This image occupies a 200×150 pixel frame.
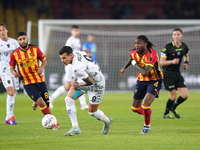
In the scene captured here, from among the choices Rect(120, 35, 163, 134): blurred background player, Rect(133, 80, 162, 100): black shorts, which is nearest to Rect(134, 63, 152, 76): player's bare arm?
Rect(120, 35, 163, 134): blurred background player

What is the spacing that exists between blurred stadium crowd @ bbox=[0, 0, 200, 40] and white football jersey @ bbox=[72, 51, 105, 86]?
55.3ft

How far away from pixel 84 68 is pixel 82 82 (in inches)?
9.4

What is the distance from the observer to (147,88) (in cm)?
616

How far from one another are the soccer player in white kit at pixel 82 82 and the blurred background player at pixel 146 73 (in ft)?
2.22

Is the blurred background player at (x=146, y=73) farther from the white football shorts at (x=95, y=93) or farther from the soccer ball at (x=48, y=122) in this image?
the soccer ball at (x=48, y=122)

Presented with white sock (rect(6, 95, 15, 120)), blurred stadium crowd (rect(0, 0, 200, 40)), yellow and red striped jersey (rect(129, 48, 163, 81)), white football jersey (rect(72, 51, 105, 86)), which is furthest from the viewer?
blurred stadium crowd (rect(0, 0, 200, 40))

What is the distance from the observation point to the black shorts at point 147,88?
602cm

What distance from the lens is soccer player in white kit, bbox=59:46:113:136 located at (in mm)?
5340

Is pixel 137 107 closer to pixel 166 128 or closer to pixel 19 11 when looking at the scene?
pixel 166 128

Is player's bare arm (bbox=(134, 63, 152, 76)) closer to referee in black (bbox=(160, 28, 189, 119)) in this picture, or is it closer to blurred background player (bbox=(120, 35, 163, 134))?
blurred background player (bbox=(120, 35, 163, 134))

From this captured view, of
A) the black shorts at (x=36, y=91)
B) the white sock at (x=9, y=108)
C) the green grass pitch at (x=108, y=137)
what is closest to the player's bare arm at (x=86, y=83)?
the green grass pitch at (x=108, y=137)

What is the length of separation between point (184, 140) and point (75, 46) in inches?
234

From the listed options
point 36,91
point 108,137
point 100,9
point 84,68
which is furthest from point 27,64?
point 100,9

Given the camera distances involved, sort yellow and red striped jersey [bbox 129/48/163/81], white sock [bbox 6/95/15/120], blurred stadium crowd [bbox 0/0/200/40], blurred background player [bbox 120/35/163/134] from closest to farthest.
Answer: blurred background player [bbox 120/35/163/134], yellow and red striped jersey [bbox 129/48/163/81], white sock [bbox 6/95/15/120], blurred stadium crowd [bbox 0/0/200/40]
